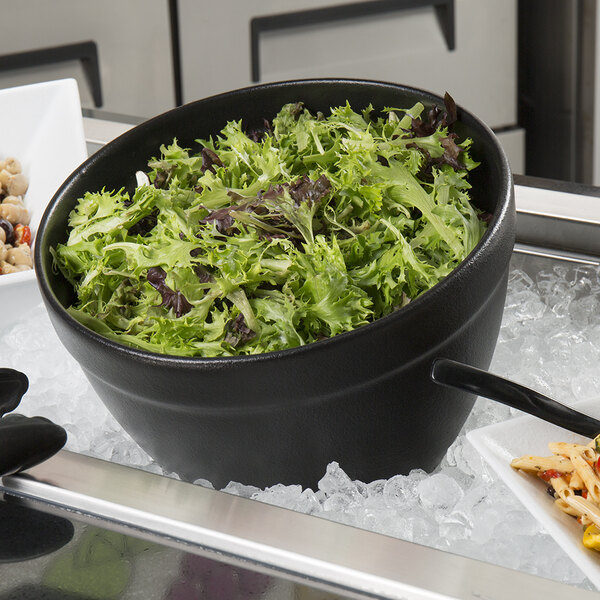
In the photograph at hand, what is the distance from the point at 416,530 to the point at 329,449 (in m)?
0.08

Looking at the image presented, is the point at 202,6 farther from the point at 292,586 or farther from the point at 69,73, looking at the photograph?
the point at 292,586

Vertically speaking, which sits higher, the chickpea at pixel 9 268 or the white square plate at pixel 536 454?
the chickpea at pixel 9 268

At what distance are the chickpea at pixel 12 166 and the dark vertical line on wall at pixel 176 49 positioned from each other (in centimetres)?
132

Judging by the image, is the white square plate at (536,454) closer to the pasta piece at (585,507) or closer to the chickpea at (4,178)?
the pasta piece at (585,507)

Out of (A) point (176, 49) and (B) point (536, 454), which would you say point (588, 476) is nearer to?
(B) point (536, 454)

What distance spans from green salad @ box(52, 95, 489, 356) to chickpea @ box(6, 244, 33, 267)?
154mm

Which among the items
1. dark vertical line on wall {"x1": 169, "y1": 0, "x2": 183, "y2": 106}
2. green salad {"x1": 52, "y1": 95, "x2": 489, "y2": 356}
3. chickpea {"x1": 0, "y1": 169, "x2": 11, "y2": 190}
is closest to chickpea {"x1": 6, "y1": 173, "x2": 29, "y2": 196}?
chickpea {"x1": 0, "y1": 169, "x2": 11, "y2": 190}

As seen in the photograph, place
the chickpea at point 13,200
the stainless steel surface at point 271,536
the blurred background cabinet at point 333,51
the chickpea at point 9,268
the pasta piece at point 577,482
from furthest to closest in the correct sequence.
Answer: the blurred background cabinet at point 333,51 → the chickpea at point 13,200 → the chickpea at point 9,268 → the pasta piece at point 577,482 → the stainless steel surface at point 271,536

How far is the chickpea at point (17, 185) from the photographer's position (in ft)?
3.37

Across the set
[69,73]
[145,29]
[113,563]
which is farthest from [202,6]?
[113,563]

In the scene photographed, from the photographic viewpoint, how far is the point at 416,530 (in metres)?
0.59

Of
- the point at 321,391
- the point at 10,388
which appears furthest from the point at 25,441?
the point at 321,391

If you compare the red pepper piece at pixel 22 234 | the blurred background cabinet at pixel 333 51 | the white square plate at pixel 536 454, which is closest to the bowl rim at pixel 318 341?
the white square plate at pixel 536 454

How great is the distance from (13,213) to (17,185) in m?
0.06
